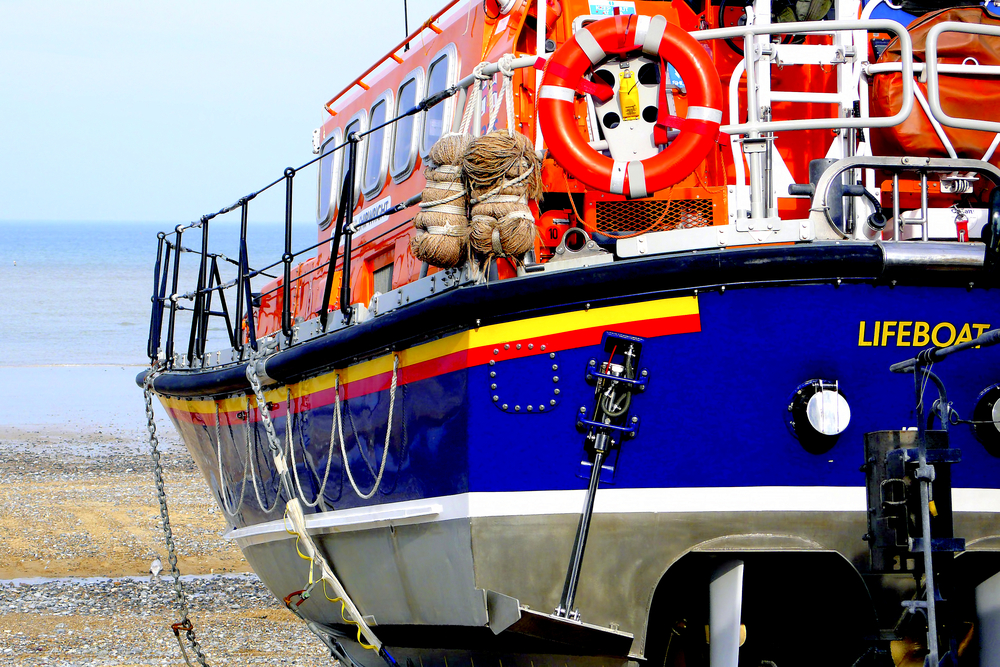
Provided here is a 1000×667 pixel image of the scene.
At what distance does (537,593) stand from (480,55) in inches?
107

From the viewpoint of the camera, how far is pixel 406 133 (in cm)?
643

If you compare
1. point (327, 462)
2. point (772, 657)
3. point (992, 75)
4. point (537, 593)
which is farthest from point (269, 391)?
point (992, 75)

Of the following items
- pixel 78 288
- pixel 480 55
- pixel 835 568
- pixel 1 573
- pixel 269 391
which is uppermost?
pixel 78 288

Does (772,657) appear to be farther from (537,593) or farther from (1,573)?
(1,573)

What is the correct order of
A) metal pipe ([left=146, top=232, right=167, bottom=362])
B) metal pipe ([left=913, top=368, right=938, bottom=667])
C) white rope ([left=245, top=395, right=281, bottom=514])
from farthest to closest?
metal pipe ([left=146, top=232, right=167, bottom=362])
white rope ([left=245, top=395, right=281, bottom=514])
metal pipe ([left=913, top=368, right=938, bottom=667])

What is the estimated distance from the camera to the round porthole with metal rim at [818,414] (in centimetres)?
424

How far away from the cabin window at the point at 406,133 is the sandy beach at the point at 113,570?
3.07 metres

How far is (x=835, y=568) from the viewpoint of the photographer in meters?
4.58

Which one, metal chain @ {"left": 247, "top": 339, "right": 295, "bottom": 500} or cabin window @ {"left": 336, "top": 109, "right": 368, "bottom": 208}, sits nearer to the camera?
metal chain @ {"left": 247, "top": 339, "right": 295, "bottom": 500}

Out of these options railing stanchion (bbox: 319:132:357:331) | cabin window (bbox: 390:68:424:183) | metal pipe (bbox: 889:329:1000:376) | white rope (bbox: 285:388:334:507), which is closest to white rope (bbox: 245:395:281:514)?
white rope (bbox: 285:388:334:507)

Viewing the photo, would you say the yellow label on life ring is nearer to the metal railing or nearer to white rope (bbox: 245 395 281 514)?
the metal railing

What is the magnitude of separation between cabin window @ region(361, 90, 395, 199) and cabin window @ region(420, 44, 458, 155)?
0.55 metres

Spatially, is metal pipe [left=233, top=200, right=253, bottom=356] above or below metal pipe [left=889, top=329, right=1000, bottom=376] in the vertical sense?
above

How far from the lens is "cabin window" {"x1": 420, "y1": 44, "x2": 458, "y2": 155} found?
5910 mm
